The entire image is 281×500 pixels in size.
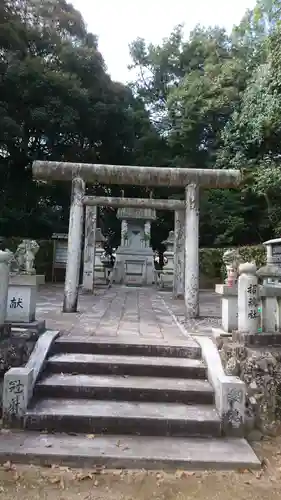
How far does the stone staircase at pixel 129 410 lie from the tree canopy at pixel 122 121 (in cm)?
1165

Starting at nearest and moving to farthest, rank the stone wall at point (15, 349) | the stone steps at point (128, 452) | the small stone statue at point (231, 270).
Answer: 1. the stone steps at point (128, 452)
2. the stone wall at point (15, 349)
3. the small stone statue at point (231, 270)

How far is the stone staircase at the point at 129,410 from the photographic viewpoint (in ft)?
10.8

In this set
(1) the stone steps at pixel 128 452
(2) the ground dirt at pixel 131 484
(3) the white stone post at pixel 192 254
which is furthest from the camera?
(3) the white stone post at pixel 192 254

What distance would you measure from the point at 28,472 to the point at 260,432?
90.9 inches

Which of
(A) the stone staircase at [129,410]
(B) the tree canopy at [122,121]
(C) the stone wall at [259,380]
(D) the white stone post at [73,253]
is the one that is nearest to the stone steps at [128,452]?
(A) the stone staircase at [129,410]

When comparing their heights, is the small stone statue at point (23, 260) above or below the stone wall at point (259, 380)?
above

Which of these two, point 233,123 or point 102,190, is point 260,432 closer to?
point 233,123

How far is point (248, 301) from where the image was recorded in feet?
15.1

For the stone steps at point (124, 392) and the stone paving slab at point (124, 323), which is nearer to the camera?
the stone steps at point (124, 392)

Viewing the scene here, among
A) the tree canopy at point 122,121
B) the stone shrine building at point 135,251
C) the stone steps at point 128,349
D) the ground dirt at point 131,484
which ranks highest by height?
the tree canopy at point 122,121

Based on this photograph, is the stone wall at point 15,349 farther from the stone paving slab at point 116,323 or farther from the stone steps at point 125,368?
the stone paving slab at point 116,323

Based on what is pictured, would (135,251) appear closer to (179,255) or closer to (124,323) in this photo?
(179,255)

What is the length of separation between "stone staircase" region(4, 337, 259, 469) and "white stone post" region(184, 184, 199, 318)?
110 inches

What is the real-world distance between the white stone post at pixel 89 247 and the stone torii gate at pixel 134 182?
581 cm
